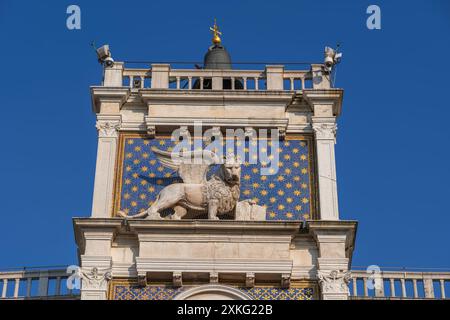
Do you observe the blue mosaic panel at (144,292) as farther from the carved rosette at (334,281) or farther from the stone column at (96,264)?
the carved rosette at (334,281)

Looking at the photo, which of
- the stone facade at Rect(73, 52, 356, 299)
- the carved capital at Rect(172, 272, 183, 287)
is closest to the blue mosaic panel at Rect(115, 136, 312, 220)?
the stone facade at Rect(73, 52, 356, 299)

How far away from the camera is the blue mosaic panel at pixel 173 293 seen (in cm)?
2270

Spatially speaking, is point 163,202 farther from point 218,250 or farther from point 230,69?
point 230,69

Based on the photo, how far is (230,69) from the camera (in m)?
26.4

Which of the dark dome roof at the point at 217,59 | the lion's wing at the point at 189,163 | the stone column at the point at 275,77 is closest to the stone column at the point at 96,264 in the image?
the lion's wing at the point at 189,163

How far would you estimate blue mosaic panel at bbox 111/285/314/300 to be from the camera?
74.5 ft

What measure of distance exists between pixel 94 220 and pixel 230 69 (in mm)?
4947

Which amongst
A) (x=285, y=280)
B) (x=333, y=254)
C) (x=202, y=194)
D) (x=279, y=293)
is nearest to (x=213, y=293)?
(x=279, y=293)

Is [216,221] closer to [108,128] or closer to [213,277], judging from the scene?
[213,277]

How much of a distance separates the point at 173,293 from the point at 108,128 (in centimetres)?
388

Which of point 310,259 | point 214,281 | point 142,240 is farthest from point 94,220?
point 310,259

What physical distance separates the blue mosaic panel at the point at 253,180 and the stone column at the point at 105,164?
0.73 ft

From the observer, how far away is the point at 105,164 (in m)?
24.4

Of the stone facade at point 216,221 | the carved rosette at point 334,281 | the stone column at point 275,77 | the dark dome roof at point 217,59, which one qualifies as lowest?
the carved rosette at point 334,281
